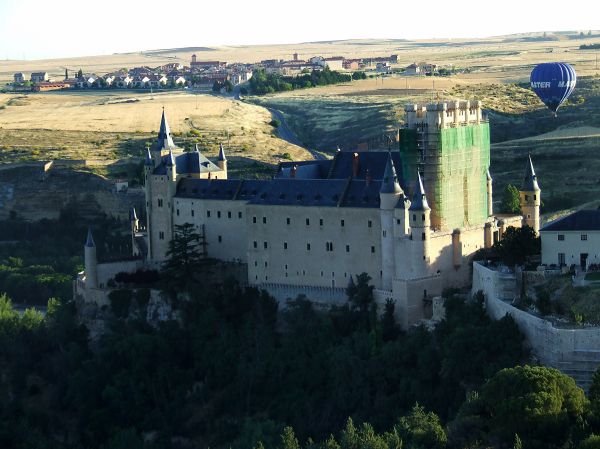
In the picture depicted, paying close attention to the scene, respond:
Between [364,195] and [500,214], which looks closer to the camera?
[364,195]

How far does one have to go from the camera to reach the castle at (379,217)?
59.2m

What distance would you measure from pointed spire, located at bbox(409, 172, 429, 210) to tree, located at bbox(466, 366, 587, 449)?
11.1 metres

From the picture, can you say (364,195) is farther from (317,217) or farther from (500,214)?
(500,214)

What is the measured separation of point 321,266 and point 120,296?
916cm

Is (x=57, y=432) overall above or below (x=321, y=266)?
below

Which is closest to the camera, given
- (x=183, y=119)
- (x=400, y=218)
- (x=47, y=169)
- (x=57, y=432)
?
(x=400, y=218)

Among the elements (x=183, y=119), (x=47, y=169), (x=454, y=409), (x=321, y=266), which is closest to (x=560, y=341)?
(x=454, y=409)

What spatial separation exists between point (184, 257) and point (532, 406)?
22003 millimetres

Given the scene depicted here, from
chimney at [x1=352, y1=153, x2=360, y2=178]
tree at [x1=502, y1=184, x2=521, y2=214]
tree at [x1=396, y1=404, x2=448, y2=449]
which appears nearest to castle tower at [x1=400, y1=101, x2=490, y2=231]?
chimney at [x1=352, y1=153, x2=360, y2=178]

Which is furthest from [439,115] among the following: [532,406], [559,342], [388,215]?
[532,406]

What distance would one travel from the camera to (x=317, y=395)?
58969 millimetres

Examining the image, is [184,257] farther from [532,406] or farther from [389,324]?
[532,406]

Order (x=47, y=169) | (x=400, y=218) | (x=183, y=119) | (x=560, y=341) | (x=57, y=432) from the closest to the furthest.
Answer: (x=560, y=341) < (x=400, y=218) < (x=57, y=432) < (x=47, y=169) < (x=183, y=119)

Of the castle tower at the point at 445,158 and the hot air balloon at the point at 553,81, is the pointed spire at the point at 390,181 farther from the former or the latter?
the hot air balloon at the point at 553,81
